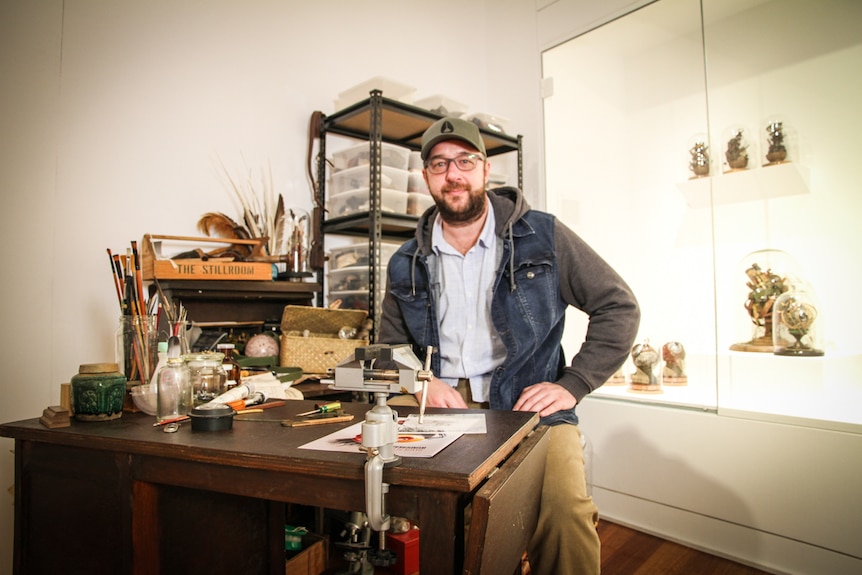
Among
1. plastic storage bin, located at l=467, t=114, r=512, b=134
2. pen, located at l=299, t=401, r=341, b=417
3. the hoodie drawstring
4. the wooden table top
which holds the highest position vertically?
plastic storage bin, located at l=467, t=114, r=512, b=134

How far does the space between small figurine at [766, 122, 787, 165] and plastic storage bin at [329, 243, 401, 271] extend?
1843 mm

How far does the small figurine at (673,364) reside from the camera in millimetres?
2682

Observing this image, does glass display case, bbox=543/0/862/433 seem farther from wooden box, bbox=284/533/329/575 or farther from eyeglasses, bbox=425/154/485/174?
wooden box, bbox=284/533/329/575

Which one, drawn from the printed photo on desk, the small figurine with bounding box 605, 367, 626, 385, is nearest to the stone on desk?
the printed photo on desk

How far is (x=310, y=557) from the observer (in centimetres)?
191

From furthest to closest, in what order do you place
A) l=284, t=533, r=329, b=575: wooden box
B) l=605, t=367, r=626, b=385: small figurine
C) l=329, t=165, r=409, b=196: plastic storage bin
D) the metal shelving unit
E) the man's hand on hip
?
l=605, t=367, r=626, b=385: small figurine → l=329, t=165, r=409, b=196: plastic storage bin → the metal shelving unit → l=284, t=533, r=329, b=575: wooden box → the man's hand on hip

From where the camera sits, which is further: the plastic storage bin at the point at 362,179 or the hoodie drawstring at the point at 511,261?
the plastic storage bin at the point at 362,179

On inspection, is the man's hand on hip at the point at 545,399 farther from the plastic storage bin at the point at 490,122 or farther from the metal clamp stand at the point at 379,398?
the plastic storage bin at the point at 490,122

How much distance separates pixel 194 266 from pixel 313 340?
0.55m

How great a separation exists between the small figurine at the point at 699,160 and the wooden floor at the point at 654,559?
71.7 inches

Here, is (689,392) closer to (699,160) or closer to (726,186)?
(726,186)

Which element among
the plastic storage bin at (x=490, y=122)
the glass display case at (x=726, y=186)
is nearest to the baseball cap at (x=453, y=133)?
the plastic storage bin at (x=490, y=122)

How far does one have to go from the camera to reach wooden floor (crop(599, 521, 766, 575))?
211 cm

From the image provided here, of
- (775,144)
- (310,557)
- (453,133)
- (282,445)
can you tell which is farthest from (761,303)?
(282,445)
